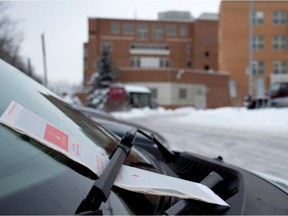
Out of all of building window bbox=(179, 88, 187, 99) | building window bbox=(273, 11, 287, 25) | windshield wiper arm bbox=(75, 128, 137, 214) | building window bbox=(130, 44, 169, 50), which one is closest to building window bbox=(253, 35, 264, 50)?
building window bbox=(273, 11, 287, 25)

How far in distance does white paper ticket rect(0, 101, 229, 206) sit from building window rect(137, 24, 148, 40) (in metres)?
59.0

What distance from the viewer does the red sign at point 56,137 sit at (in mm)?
1269

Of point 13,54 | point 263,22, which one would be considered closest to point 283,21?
point 263,22

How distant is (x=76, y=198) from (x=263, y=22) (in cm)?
4955

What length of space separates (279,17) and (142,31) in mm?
22299

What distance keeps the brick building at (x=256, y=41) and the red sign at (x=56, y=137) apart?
152 ft

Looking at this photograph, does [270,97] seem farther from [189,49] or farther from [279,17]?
[189,49]

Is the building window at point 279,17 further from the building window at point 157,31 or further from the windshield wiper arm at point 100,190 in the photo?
the windshield wiper arm at point 100,190

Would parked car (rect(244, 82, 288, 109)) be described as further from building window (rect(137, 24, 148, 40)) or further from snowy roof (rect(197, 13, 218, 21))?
building window (rect(137, 24, 148, 40))

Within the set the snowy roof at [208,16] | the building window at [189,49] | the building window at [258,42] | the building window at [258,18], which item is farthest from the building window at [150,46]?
the building window at [258,18]

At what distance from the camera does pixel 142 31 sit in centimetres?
5934

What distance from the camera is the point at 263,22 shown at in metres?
46.5

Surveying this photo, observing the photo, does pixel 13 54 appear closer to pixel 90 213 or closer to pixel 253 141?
pixel 253 141

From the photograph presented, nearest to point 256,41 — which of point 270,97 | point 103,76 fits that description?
point 103,76
